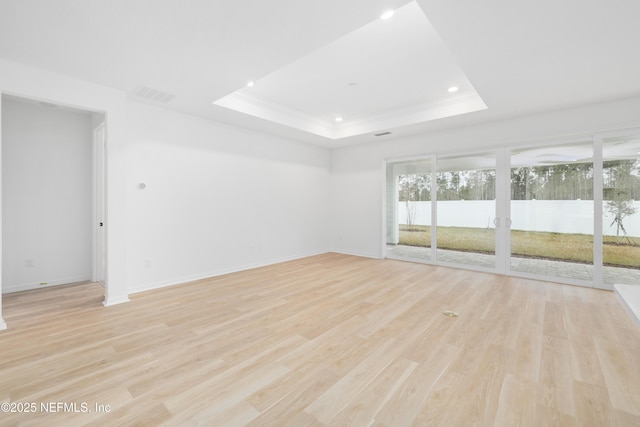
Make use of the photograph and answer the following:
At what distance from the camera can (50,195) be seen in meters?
4.26

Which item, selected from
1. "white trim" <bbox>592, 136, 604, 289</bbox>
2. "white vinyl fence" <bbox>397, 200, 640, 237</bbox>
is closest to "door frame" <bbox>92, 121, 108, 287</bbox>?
"white vinyl fence" <bbox>397, 200, 640, 237</bbox>

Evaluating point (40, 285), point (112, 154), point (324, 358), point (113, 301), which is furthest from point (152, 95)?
point (324, 358)

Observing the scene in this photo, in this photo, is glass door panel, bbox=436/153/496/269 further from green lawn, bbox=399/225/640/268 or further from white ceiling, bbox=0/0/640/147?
white ceiling, bbox=0/0/640/147

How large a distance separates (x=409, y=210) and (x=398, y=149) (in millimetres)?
1427

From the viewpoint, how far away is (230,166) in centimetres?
511

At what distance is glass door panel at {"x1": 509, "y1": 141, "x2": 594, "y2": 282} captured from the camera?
169 inches

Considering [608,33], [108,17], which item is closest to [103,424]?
[108,17]

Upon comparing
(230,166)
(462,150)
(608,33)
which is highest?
(608,33)

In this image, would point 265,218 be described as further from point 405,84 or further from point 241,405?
point 241,405

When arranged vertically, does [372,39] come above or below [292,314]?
above

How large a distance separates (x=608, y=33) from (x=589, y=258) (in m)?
3.48

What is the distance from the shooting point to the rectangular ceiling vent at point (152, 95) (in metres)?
3.54

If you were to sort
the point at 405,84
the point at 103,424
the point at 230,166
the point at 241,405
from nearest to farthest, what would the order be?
the point at 103,424 → the point at 241,405 → the point at 405,84 → the point at 230,166

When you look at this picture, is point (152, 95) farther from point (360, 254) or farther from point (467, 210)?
point (467, 210)
